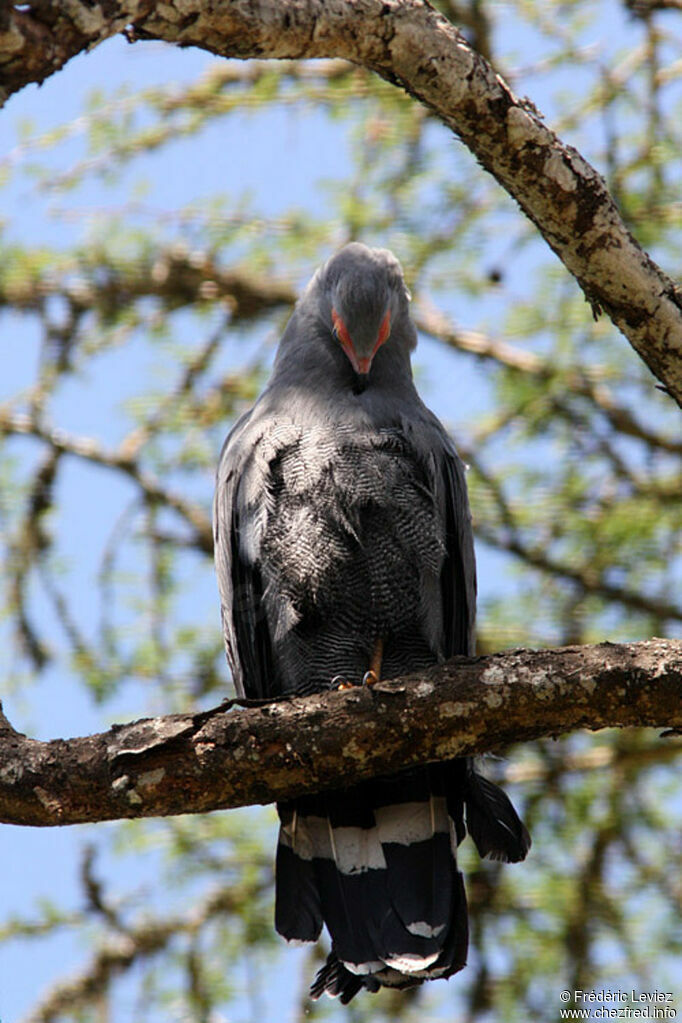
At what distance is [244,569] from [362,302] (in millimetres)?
1138

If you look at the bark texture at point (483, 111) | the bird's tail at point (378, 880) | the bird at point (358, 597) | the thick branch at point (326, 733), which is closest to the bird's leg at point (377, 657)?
the bird at point (358, 597)

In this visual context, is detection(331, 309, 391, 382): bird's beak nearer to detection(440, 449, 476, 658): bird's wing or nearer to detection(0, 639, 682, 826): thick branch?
detection(440, 449, 476, 658): bird's wing

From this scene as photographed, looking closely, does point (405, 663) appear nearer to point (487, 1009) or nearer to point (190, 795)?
point (190, 795)

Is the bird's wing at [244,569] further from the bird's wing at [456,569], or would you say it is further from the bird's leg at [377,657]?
the bird's wing at [456,569]

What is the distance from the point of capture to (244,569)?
4473 millimetres

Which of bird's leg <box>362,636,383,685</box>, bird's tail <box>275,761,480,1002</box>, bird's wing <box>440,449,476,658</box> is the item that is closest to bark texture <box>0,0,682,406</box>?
bird's wing <box>440,449,476,658</box>

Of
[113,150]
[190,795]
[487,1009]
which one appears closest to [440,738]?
[190,795]

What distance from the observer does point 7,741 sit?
3381 millimetres

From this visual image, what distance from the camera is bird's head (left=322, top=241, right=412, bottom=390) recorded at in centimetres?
463

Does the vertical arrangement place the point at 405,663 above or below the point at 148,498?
below

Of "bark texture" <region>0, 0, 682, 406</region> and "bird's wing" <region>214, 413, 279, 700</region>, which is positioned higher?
"bark texture" <region>0, 0, 682, 406</region>

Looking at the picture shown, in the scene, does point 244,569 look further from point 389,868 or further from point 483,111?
point 483,111

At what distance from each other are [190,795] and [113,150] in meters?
4.05

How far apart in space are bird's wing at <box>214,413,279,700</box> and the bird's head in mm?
527
